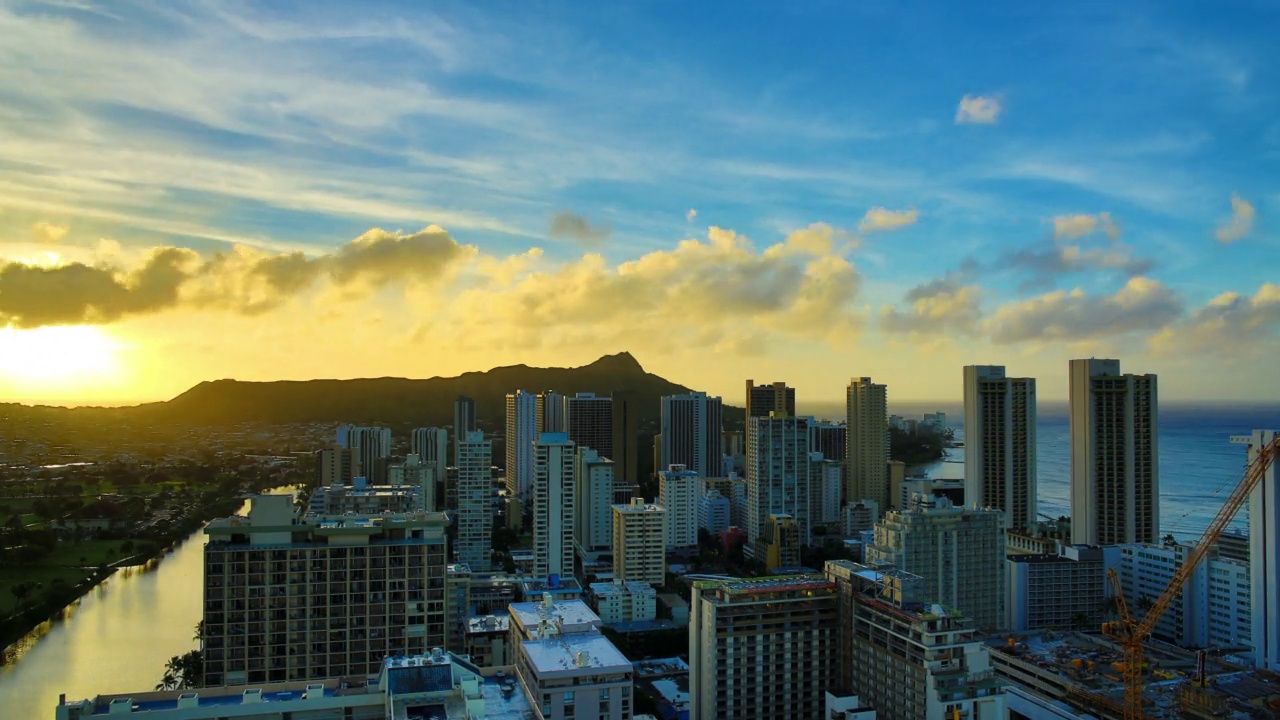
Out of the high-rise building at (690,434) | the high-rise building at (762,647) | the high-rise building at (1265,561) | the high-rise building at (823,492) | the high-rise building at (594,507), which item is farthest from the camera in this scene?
the high-rise building at (690,434)

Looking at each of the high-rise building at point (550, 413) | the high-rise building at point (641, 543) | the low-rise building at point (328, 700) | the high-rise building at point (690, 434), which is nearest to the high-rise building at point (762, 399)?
the high-rise building at point (690, 434)

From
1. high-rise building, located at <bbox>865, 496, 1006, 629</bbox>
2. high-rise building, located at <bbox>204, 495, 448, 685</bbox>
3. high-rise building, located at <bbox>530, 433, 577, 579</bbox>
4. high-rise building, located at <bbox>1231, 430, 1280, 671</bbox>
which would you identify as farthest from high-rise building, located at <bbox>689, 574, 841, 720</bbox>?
high-rise building, located at <bbox>530, 433, 577, 579</bbox>

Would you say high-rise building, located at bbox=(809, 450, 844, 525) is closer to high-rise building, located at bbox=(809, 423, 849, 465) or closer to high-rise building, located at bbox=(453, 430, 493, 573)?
high-rise building, located at bbox=(809, 423, 849, 465)

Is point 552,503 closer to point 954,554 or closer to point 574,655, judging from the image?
point 954,554

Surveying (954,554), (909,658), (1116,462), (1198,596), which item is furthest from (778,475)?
(909,658)

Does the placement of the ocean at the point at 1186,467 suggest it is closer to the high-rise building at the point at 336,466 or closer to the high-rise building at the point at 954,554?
the high-rise building at the point at 954,554

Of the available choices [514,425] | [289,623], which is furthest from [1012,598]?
[514,425]
